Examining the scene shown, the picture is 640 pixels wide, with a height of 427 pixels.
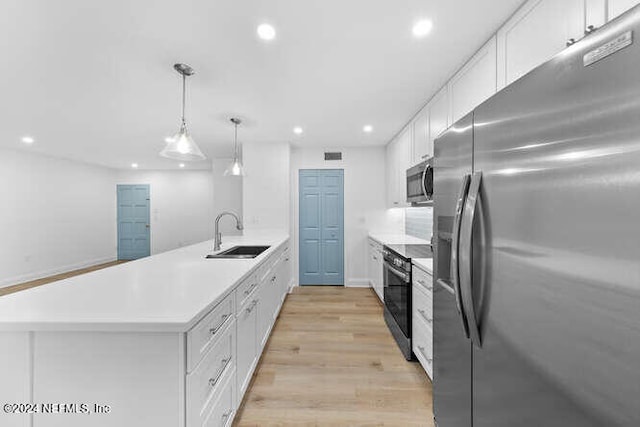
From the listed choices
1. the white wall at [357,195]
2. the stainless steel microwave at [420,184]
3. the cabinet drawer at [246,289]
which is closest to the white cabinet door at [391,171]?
the white wall at [357,195]

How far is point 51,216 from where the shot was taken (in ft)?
18.2

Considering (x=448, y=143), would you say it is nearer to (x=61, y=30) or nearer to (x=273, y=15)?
(x=273, y=15)

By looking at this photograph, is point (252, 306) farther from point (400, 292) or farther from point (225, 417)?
point (400, 292)

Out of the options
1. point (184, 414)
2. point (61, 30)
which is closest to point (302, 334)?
point (184, 414)

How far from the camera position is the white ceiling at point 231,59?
1534 millimetres

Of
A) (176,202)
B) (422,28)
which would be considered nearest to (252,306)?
(422,28)

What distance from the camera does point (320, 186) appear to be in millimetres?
4766

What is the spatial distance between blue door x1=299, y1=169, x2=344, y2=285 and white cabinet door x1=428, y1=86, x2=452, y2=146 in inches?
89.1

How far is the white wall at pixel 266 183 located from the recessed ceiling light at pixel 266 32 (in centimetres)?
A: 265

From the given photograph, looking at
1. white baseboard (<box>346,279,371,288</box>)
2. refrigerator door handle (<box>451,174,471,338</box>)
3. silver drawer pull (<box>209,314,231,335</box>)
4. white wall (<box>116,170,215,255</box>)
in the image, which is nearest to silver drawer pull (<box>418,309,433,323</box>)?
refrigerator door handle (<box>451,174,471,338</box>)

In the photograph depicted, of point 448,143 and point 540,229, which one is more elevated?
point 448,143

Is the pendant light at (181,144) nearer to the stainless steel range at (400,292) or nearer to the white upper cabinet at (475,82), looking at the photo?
the stainless steel range at (400,292)

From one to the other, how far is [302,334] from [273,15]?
2.83 meters

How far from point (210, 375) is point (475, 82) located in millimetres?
2415
